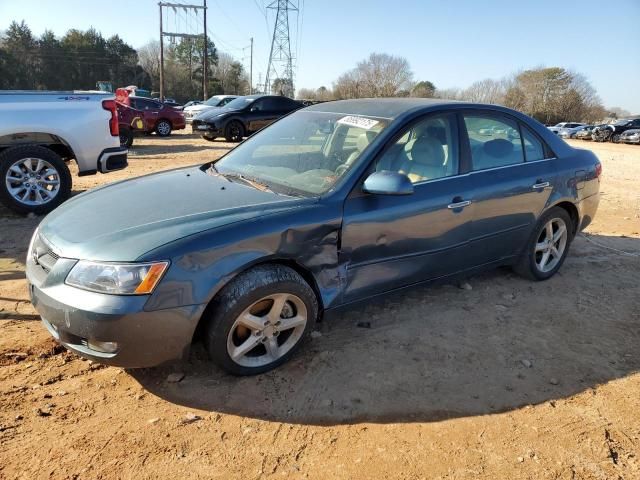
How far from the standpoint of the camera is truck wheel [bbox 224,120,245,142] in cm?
1580

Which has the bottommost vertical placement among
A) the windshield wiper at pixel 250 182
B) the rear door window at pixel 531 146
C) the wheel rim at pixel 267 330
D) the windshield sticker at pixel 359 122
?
the wheel rim at pixel 267 330

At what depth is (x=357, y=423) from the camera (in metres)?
2.55

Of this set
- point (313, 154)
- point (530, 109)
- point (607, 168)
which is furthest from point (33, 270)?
point (530, 109)

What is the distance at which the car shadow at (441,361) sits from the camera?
2693 mm

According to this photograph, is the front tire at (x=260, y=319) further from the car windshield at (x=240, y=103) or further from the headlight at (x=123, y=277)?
the car windshield at (x=240, y=103)

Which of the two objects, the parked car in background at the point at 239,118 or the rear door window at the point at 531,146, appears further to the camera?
the parked car in background at the point at 239,118

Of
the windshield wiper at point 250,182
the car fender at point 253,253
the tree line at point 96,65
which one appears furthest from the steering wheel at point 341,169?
the tree line at point 96,65

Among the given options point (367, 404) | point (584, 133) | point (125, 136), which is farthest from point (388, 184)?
point (584, 133)

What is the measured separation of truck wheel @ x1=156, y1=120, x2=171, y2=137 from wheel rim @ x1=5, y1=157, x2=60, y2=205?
40.0 feet

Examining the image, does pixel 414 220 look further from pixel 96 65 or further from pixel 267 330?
pixel 96 65

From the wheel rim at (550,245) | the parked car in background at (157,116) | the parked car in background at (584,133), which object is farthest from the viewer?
the parked car in background at (584,133)

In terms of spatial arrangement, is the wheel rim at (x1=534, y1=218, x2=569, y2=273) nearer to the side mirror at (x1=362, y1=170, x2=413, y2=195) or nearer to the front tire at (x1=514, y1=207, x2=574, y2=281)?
the front tire at (x1=514, y1=207, x2=574, y2=281)

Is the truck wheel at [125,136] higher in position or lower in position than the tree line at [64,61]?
lower

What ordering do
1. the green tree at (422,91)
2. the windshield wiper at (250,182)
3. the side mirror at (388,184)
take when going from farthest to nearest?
the green tree at (422,91) → the windshield wiper at (250,182) → the side mirror at (388,184)
